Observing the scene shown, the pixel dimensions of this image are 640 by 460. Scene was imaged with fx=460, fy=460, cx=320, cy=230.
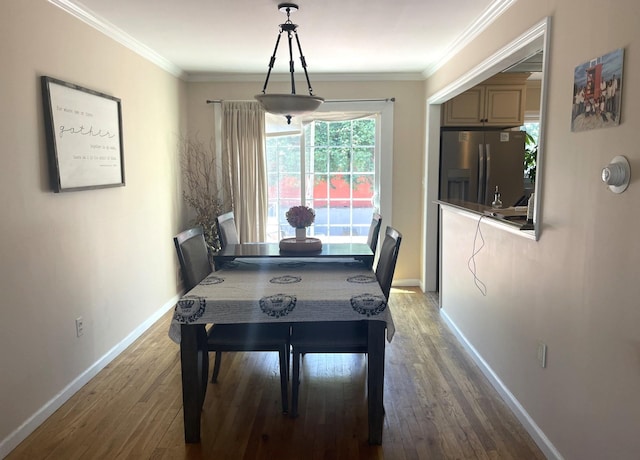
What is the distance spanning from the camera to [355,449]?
2258 millimetres

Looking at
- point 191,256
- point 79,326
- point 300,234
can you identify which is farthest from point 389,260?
point 79,326

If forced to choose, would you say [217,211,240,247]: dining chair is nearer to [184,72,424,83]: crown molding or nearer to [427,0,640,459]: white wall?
[184,72,424,83]: crown molding

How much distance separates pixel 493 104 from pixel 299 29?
232 cm

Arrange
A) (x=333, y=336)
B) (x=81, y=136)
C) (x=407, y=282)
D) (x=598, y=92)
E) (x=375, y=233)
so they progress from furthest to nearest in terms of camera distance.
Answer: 1. (x=407, y=282)
2. (x=375, y=233)
3. (x=81, y=136)
4. (x=333, y=336)
5. (x=598, y=92)

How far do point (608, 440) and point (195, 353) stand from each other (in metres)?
1.79

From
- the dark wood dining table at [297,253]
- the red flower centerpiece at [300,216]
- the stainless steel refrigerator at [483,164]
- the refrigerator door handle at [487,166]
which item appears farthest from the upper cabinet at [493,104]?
the red flower centerpiece at [300,216]

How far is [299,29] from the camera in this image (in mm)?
3297

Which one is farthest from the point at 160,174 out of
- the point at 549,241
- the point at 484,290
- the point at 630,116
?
the point at 630,116

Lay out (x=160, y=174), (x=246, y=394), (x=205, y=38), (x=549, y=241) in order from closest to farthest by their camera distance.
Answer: (x=549, y=241), (x=246, y=394), (x=205, y=38), (x=160, y=174)

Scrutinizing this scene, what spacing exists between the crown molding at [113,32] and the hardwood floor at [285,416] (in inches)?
90.4

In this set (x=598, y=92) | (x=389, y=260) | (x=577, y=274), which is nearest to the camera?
(x=598, y=92)

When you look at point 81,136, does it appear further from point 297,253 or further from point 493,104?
point 493,104

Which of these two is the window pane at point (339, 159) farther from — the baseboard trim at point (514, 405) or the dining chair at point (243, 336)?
the dining chair at point (243, 336)

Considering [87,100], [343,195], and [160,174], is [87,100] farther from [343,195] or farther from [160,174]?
[343,195]
